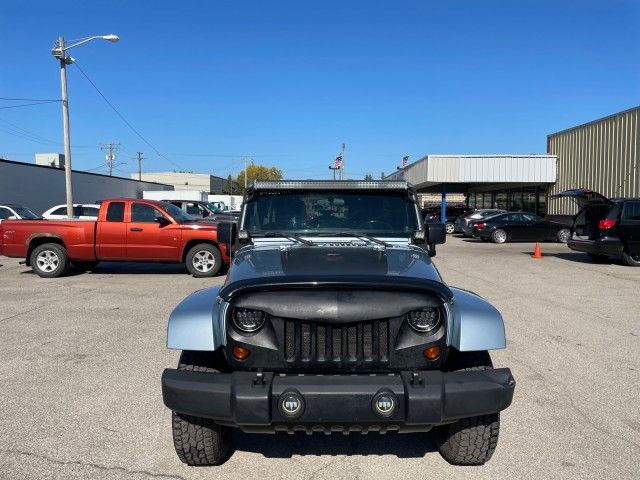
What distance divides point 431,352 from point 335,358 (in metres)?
0.56

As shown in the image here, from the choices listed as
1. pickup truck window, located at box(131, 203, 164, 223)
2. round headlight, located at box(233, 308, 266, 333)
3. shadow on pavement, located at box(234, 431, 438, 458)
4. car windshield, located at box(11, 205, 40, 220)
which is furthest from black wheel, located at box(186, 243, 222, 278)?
car windshield, located at box(11, 205, 40, 220)

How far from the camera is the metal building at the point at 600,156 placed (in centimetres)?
2228

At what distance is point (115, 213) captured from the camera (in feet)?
41.6

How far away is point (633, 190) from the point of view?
2211cm

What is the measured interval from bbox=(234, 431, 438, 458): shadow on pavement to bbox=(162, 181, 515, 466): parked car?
0.21 metres

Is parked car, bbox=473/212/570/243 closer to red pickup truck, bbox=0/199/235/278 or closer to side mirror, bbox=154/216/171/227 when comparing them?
red pickup truck, bbox=0/199/235/278

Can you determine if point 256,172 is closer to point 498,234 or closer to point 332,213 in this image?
point 498,234

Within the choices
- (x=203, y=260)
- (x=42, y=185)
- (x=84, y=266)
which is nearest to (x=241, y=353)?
(x=203, y=260)

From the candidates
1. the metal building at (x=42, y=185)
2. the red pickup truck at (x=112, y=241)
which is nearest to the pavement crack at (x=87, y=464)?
the red pickup truck at (x=112, y=241)

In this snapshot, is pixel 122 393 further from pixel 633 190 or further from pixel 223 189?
pixel 223 189

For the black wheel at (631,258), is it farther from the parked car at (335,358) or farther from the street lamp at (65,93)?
the street lamp at (65,93)

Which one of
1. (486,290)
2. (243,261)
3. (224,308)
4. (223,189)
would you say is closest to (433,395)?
(224,308)

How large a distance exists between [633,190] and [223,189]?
361 feet

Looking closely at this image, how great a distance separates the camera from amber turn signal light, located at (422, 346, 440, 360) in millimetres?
3205
